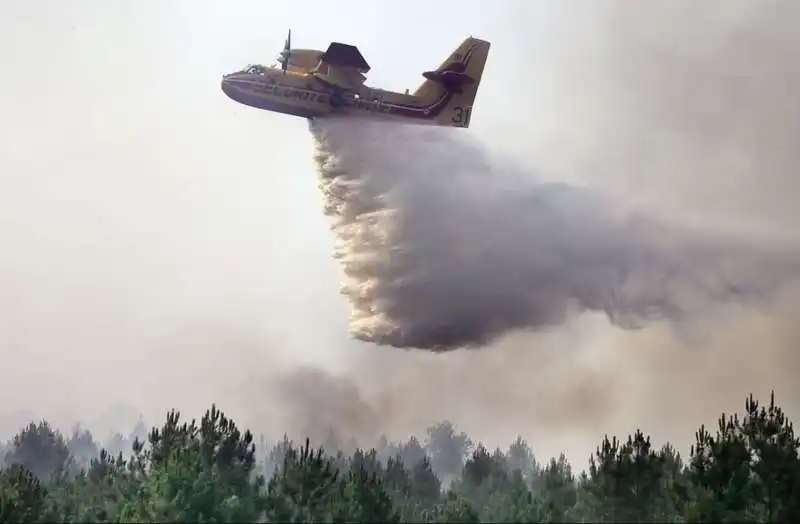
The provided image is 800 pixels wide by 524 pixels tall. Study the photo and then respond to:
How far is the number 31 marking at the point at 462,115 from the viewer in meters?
48.8

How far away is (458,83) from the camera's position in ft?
160

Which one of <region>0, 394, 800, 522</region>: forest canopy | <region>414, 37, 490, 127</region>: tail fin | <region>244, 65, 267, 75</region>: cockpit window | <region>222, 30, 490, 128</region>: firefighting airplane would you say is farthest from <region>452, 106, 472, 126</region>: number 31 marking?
<region>0, 394, 800, 522</region>: forest canopy

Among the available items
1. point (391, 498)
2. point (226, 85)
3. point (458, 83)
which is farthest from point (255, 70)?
A: point (391, 498)

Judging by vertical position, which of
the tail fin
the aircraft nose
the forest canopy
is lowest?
the forest canopy

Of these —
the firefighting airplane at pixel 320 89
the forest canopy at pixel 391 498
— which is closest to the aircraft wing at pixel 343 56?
the firefighting airplane at pixel 320 89

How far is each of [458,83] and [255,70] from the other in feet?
35.7

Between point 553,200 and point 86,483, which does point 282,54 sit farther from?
point 86,483

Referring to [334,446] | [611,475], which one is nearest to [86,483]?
[611,475]

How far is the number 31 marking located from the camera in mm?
48750

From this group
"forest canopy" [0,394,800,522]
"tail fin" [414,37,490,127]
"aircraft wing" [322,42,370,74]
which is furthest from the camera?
"tail fin" [414,37,490,127]

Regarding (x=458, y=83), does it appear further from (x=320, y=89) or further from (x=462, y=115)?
(x=320, y=89)

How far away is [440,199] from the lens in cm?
4488

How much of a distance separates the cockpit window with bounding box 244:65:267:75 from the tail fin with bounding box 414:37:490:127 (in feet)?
27.1

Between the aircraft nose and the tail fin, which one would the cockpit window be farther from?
the tail fin
